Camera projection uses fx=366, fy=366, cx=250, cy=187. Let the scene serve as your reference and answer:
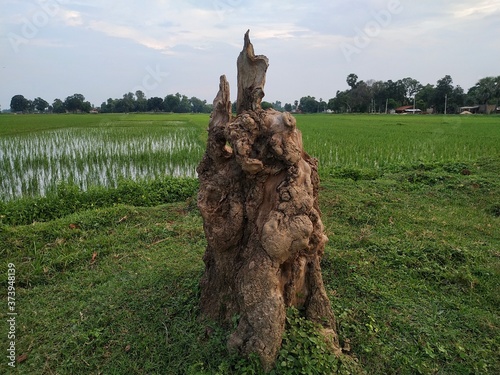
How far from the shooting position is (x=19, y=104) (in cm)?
6575

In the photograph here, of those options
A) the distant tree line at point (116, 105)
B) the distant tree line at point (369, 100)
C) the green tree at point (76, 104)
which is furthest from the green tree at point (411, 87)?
the green tree at point (76, 104)

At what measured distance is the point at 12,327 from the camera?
338 cm

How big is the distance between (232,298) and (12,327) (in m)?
2.11

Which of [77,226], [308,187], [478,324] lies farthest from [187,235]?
[478,324]

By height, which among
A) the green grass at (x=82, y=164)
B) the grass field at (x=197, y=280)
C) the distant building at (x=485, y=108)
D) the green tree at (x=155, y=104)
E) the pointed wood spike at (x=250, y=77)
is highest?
the green tree at (x=155, y=104)

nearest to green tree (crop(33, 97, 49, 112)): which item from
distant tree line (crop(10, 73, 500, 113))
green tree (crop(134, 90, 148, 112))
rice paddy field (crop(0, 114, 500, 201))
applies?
distant tree line (crop(10, 73, 500, 113))

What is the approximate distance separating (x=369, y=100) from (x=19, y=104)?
60739 mm

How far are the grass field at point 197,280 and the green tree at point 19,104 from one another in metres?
70.6

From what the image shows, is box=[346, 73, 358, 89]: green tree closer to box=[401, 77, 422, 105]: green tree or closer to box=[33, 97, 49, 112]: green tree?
box=[401, 77, 422, 105]: green tree

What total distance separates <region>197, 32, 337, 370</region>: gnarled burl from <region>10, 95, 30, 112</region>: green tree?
75320 mm

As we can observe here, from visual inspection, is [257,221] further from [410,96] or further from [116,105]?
[410,96]

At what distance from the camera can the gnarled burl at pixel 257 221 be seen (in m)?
2.67

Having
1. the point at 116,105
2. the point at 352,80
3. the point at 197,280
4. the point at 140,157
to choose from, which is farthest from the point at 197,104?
the point at 197,280

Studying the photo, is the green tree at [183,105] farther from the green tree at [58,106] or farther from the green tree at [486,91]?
the green tree at [486,91]
